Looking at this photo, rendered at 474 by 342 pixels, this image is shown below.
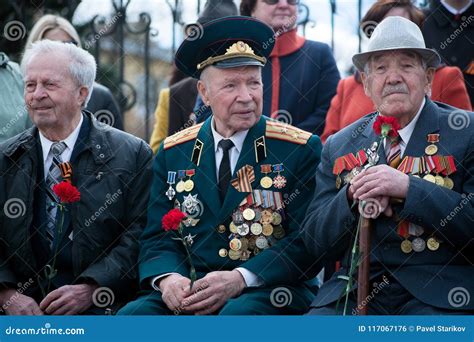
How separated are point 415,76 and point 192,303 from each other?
62.4 inches

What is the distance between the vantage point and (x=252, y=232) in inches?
230

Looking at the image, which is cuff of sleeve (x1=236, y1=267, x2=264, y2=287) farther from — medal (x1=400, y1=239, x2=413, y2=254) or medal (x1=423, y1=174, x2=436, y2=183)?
medal (x1=423, y1=174, x2=436, y2=183)

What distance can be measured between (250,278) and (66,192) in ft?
3.38

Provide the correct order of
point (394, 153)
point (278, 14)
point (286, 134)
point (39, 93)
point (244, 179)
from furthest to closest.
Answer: point (278, 14) < point (39, 93) < point (286, 134) < point (244, 179) < point (394, 153)

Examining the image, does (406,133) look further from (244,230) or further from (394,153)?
(244,230)

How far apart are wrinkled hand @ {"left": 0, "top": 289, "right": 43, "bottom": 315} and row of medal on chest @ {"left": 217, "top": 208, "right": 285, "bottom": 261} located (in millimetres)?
1022

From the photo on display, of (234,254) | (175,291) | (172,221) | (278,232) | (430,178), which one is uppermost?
(430,178)

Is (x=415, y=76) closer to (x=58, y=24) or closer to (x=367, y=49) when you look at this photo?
(x=367, y=49)

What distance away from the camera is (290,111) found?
274 inches

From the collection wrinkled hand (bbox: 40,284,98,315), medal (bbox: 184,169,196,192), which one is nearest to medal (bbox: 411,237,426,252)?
medal (bbox: 184,169,196,192)

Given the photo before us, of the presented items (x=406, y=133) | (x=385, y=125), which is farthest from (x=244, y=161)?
(x=385, y=125)

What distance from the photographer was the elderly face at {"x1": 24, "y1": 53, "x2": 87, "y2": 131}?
6172mm

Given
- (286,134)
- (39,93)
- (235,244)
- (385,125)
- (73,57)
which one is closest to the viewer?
(385,125)

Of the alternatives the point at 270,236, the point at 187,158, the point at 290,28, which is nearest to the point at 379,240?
the point at 270,236
